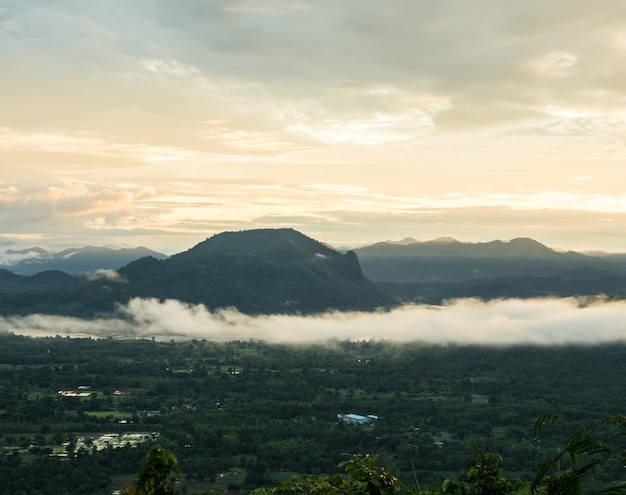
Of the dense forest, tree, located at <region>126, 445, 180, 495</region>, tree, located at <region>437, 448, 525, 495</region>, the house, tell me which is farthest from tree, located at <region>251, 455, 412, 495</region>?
the house

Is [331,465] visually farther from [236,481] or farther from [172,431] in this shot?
[172,431]

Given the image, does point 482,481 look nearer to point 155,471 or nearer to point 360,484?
point 360,484

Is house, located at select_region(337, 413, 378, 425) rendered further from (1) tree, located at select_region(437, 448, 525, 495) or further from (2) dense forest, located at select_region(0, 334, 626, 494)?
(1) tree, located at select_region(437, 448, 525, 495)

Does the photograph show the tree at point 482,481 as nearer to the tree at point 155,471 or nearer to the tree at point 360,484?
the tree at point 360,484

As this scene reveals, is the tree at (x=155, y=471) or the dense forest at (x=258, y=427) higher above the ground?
the tree at (x=155, y=471)

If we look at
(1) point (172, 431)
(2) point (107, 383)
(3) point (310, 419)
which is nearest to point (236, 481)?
(1) point (172, 431)

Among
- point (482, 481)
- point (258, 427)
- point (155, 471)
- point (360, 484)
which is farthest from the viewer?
point (258, 427)

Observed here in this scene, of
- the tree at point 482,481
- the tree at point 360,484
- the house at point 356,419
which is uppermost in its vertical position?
the tree at point 360,484

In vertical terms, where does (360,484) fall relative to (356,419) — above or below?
above

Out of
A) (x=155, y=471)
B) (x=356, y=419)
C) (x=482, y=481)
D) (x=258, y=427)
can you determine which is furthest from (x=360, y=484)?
(x=356, y=419)

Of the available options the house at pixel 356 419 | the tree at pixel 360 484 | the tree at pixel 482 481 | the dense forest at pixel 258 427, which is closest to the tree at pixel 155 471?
the tree at pixel 360 484

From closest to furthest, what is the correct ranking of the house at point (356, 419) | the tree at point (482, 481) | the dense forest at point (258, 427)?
1. the tree at point (482, 481)
2. the dense forest at point (258, 427)
3. the house at point (356, 419)
